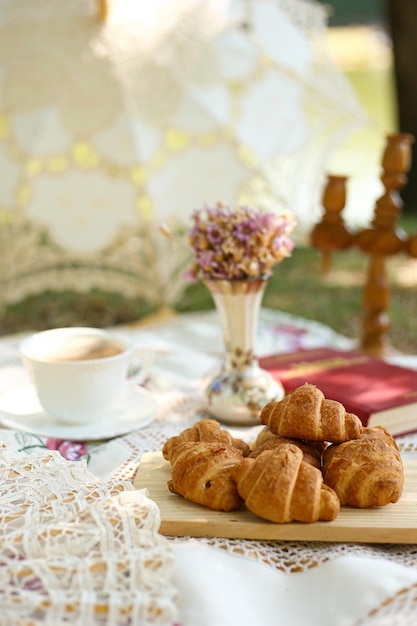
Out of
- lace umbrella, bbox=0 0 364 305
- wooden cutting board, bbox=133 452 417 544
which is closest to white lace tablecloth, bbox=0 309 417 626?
wooden cutting board, bbox=133 452 417 544

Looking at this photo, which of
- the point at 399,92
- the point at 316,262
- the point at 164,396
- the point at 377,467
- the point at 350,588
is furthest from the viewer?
the point at 399,92

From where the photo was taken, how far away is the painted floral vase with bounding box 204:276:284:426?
122cm

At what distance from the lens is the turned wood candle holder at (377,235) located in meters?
1.56

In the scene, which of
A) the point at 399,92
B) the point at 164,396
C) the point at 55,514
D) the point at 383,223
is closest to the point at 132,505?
the point at 55,514

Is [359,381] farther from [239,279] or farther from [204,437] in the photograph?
[204,437]

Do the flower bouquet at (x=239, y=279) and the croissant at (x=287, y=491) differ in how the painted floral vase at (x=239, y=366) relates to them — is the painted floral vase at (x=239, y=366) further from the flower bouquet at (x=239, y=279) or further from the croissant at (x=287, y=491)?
the croissant at (x=287, y=491)

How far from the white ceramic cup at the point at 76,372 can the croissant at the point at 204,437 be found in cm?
19

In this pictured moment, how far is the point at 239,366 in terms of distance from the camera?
126cm

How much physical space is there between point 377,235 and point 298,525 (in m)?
0.87

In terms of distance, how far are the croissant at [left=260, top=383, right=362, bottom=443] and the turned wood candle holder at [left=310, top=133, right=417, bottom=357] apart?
0.68 meters

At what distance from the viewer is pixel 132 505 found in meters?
0.84

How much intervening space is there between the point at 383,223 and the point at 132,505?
37.7 inches

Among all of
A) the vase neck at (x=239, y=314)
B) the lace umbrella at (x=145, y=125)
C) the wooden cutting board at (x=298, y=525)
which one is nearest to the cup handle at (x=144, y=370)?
the vase neck at (x=239, y=314)

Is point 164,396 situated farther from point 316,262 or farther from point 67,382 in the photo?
point 316,262
